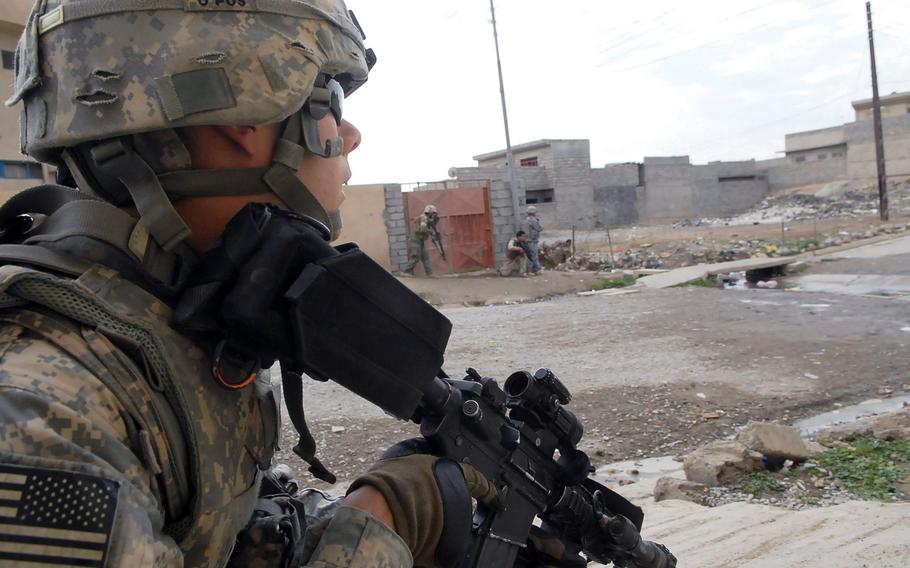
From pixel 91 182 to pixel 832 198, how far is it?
39928mm

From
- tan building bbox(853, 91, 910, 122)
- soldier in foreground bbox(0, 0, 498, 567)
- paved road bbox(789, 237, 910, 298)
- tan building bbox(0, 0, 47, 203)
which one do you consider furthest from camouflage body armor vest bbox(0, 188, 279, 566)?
tan building bbox(853, 91, 910, 122)

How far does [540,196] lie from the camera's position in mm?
34281

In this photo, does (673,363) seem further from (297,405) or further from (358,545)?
(358,545)

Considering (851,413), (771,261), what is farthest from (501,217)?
(851,413)

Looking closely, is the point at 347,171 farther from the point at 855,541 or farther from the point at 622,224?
the point at 622,224

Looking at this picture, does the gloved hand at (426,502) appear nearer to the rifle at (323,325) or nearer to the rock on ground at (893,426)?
the rifle at (323,325)

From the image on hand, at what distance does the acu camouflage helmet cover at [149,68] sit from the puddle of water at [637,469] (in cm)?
382

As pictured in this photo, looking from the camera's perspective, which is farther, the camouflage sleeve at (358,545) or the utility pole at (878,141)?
the utility pole at (878,141)

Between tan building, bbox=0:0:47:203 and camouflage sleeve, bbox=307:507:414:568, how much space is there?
48.1 feet

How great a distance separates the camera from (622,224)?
35969 mm

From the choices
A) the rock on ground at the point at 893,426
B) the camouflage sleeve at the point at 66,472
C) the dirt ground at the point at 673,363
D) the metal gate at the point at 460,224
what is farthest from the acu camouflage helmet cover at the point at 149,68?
the metal gate at the point at 460,224

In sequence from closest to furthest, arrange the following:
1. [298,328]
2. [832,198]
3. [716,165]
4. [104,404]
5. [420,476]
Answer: [104,404] → [298,328] → [420,476] → [832,198] → [716,165]

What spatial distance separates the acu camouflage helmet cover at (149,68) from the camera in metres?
1.15

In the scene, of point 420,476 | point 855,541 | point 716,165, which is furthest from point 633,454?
point 716,165
